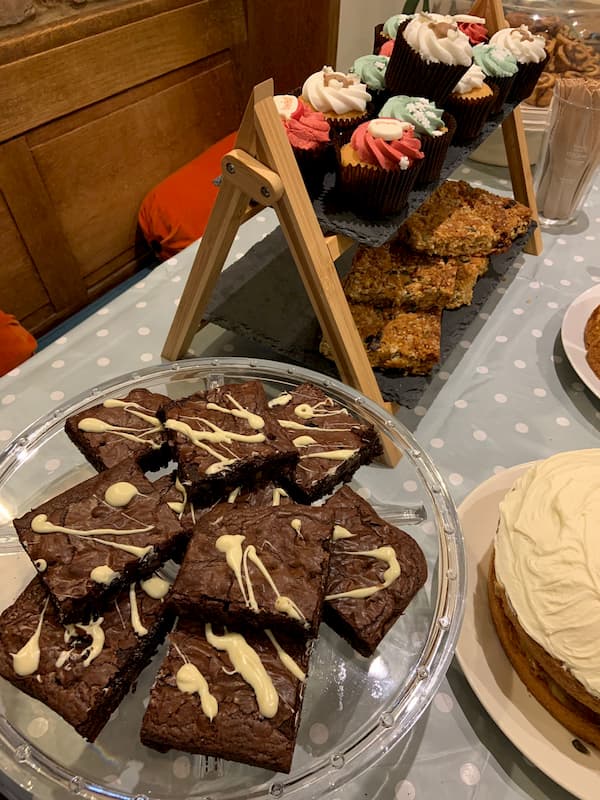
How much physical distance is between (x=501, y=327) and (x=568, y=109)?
758 mm

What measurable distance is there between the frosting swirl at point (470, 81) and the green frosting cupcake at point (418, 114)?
0.25 meters

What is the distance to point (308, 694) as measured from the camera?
933 millimetres

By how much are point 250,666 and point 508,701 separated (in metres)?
0.42

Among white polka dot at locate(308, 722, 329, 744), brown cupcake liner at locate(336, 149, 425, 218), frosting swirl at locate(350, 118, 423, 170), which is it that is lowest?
white polka dot at locate(308, 722, 329, 744)

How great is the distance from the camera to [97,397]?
1.24 m

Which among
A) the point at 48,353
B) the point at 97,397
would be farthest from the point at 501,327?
the point at 48,353

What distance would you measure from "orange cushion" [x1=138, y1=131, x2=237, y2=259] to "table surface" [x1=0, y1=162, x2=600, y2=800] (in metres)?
0.65

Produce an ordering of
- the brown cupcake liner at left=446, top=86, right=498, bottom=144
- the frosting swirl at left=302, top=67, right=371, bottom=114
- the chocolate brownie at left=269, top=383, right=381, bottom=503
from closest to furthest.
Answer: the chocolate brownie at left=269, top=383, right=381, bottom=503 → the frosting swirl at left=302, top=67, right=371, bottom=114 → the brown cupcake liner at left=446, top=86, right=498, bottom=144

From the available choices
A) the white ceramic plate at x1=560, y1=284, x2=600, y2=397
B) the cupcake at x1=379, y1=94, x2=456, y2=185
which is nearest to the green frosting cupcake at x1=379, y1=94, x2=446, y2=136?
the cupcake at x1=379, y1=94, x2=456, y2=185

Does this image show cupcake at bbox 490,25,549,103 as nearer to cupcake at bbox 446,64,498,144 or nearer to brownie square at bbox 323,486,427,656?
cupcake at bbox 446,64,498,144

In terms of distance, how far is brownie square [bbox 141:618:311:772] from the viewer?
79cm

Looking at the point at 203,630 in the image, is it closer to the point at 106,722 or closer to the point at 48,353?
the point at 106,722

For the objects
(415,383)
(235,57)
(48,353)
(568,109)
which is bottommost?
(415,383)

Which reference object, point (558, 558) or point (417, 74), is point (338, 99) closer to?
point (417, 74)
